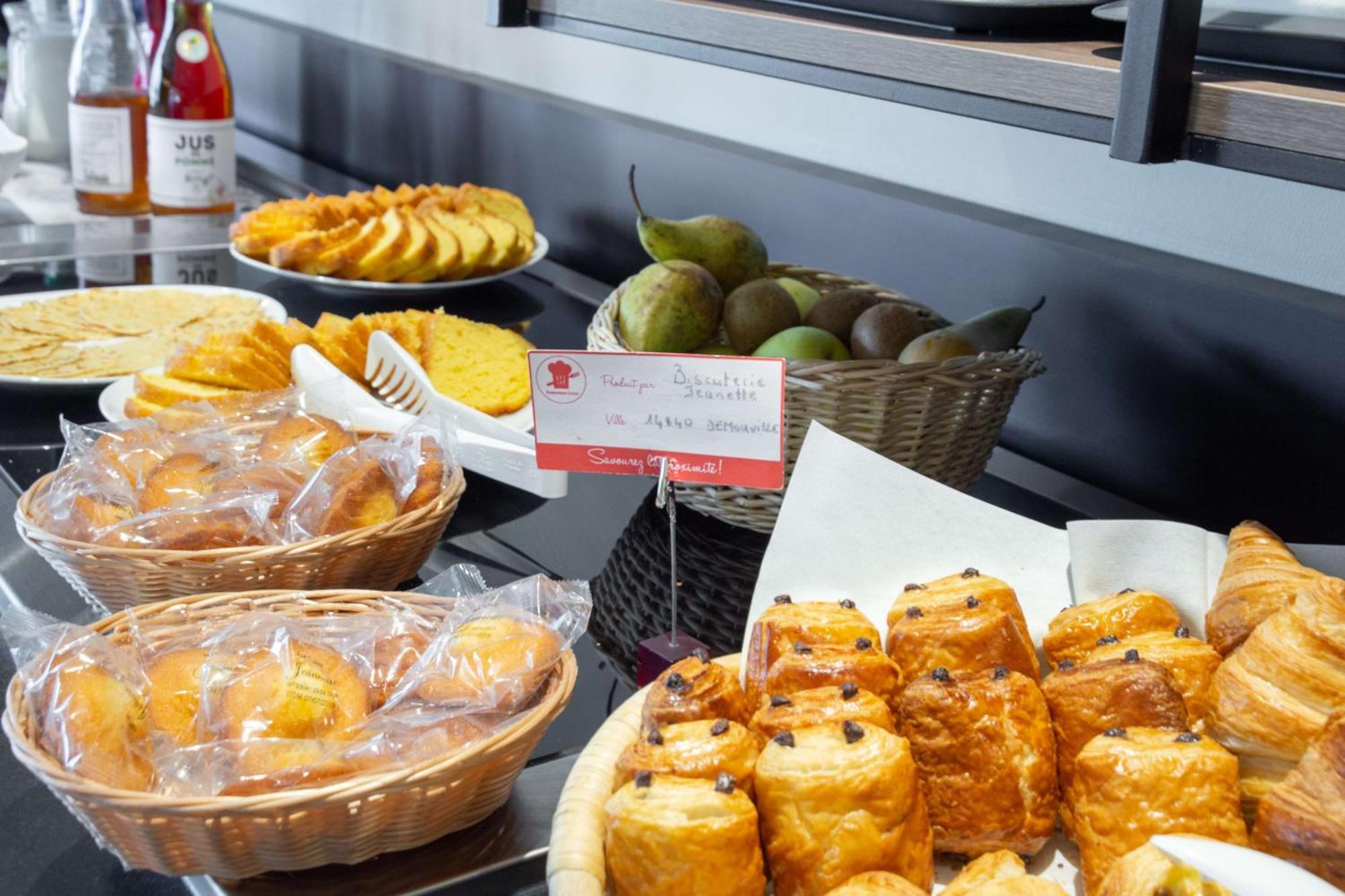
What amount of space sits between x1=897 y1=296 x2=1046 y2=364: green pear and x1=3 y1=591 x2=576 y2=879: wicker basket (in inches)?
19.4

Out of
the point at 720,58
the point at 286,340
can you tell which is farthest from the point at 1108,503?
the point at 286,340

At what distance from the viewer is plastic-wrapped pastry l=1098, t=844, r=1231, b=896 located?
63cm

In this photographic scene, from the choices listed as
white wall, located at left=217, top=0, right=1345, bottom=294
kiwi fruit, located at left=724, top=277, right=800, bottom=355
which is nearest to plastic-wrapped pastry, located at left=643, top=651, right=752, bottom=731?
kiwi fruit, located at left=724, top=277, right=800, bottom=355

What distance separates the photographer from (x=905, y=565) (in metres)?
0.97

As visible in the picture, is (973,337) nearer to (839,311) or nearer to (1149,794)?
(839,311)

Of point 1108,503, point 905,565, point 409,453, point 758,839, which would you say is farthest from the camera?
point 1108,503

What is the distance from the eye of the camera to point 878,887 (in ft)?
2.19

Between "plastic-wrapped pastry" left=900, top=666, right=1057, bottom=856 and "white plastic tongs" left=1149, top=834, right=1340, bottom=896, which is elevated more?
"white plastic tongs" left=1149, top=834, right=1340, bottom=896

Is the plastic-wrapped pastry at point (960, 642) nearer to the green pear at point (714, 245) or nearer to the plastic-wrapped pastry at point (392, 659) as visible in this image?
the plastic-wrapped pastry at point (392, 659)

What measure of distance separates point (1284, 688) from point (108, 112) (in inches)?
82.8

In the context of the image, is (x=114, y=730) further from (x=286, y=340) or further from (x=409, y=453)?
(x=286, y=340)

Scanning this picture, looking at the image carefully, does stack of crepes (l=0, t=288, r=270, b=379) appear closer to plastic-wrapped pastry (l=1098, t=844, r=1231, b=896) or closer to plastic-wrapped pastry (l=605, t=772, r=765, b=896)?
plastic-wrapped pastry (l=605, t=772, r=765, b=896)

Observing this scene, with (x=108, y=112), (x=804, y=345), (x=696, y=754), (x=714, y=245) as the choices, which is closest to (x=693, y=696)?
(x=696, y=754)

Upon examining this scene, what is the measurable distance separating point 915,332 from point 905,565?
34 centimetres
